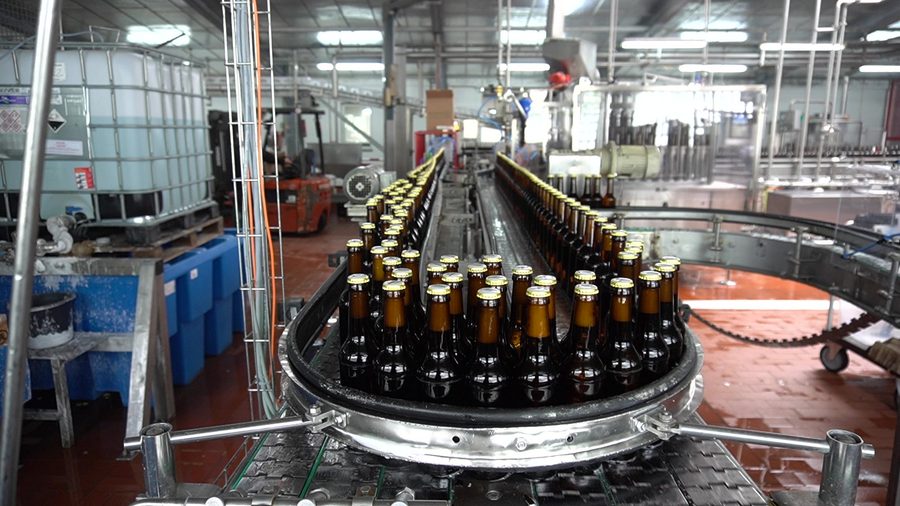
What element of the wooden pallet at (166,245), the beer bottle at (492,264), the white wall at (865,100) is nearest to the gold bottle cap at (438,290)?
the beer bottle at (492,264)

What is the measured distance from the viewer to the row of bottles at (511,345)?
1205mm

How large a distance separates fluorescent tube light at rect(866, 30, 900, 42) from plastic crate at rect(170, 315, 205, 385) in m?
14.9

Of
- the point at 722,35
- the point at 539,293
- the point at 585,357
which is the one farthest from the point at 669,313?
the point at 722,35

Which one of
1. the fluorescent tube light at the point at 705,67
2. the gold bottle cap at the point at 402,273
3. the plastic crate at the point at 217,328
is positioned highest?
the fluorescent tube light at the point at 705,67

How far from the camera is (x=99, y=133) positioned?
3797mm

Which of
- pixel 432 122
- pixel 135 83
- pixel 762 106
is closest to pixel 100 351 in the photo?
pixel 135 83

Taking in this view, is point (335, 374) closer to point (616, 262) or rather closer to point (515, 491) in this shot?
point (515, 491)

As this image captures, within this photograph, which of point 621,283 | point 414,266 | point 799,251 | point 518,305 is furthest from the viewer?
point 799,251

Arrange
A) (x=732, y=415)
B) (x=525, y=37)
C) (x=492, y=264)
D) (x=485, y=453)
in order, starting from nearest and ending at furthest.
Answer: (x=485, y=453), (x=492, y=264), (x=732, y=415), (x=525, y=37)

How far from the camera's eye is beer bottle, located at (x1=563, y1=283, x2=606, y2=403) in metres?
1.23

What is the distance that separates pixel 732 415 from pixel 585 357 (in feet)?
10.8

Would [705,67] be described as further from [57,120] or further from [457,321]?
[457,321]

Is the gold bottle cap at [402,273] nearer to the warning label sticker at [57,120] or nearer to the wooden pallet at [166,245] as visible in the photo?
the wooden pallet at [166,245]

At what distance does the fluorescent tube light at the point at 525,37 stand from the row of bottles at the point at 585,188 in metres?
9.89
